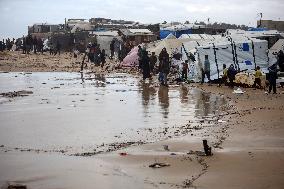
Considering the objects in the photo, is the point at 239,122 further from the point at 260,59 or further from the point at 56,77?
the point at 56,77

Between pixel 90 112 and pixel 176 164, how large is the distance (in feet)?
19.0

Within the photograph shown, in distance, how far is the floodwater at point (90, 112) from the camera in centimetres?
927

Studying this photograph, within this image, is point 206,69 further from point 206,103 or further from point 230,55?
point 206,103

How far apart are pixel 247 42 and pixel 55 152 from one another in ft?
51.3

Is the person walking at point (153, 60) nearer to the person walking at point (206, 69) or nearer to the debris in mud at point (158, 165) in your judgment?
the person walking at point (206, 69)

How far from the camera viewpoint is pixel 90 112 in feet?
41.1

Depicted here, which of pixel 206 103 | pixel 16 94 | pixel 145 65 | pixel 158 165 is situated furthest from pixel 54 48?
pixel 158 165

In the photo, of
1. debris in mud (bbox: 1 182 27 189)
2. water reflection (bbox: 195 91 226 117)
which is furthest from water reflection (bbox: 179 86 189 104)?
debris in mud (bbox: 1 182 27 189)

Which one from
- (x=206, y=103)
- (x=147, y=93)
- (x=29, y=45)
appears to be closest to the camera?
(x=206, y=103)

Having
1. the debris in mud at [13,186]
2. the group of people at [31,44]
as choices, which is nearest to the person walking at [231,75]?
the debris in mud at [13,186]

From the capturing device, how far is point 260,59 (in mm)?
21531

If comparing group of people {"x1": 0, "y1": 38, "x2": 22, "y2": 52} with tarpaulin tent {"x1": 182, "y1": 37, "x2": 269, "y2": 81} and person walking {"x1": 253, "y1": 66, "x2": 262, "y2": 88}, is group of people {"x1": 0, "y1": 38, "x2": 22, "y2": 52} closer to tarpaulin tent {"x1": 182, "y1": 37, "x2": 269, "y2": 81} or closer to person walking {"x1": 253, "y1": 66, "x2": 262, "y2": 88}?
tarpaulin tent {"x1": 182, "y1": 37, "x2": 269, "y2": 81}

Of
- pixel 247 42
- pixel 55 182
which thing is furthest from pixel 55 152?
pixel 247 42

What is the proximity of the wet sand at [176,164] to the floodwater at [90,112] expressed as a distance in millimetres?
808
